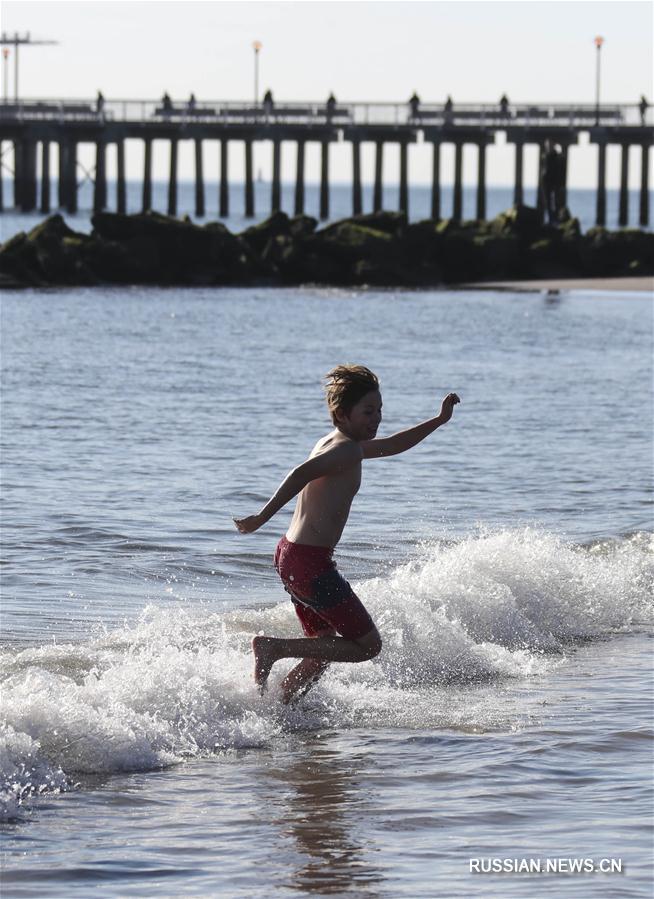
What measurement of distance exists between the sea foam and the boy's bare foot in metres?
0.25

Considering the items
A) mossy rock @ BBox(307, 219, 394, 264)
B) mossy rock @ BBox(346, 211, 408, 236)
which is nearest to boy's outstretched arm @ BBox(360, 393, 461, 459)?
mossy rock @ BBox(307, 219, 394, 264)

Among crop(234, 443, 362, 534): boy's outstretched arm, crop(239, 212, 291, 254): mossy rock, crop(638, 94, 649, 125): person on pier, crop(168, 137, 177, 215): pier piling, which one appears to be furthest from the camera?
crop(168, 137, 177, 215): pier piling

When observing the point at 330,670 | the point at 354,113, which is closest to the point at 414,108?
the point at 354,113

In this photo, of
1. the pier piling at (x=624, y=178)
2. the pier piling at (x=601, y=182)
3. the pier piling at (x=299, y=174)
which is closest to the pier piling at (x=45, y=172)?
the pier piling at (x=299, y=174)

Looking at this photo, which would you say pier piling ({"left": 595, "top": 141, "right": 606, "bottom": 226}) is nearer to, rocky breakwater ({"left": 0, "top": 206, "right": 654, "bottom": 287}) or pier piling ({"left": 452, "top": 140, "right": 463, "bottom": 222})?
pier piling ({"left": 452, "top": 140, "right": 463, "bottom": 222})

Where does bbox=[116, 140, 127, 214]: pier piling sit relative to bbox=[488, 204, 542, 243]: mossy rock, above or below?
above

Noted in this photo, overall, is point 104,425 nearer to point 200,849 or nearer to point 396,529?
point 396,529

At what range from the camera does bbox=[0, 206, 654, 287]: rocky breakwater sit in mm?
39156

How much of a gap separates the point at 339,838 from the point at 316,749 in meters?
1.08

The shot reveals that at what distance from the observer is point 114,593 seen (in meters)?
9.36

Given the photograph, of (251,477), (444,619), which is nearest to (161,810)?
(444,619)

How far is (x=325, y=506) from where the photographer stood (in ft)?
20.6

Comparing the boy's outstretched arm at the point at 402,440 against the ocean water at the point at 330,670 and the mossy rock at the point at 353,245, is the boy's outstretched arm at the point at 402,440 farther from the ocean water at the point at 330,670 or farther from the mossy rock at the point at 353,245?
the mossy rock at the point at 353,245

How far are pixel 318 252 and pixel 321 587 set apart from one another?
35.4 meters
